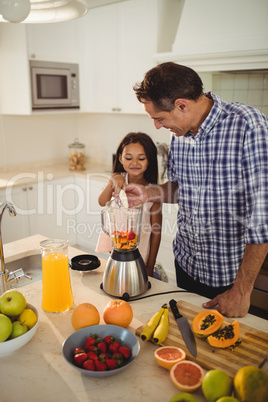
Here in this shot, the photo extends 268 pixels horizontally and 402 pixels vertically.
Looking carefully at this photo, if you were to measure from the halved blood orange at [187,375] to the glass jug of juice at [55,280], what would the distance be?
18.6 inches

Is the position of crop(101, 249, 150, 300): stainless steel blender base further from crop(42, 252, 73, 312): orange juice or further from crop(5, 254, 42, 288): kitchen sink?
crop(5, 254, 42, 288): kitchen sink

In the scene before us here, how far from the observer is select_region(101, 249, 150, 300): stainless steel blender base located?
131cm

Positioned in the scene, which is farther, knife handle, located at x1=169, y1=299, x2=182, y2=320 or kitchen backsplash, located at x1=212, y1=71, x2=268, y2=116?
kitchen backsplash, located at x1=212, y1=71, x2=268, y2=116

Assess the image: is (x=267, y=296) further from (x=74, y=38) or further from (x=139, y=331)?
(x=74, y=38)

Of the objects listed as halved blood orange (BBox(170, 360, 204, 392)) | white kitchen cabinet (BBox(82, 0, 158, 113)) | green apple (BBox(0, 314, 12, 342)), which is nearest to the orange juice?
green apple (BBox(0, 314, 12, 342))

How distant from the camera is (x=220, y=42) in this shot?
250cm

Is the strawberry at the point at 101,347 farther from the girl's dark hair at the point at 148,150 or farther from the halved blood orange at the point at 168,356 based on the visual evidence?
the girl's dark hair at the point at 148,150

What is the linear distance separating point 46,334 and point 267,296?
167 centimetres

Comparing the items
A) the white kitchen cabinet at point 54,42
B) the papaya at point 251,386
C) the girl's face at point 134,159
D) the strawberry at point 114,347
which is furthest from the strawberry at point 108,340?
the white kitchen cabinet at point 54,42

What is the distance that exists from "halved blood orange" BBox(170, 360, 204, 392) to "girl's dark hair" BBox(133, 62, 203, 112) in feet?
3.03

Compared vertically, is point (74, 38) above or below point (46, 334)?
above

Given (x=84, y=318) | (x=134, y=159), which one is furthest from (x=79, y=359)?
(x=134, y=159)

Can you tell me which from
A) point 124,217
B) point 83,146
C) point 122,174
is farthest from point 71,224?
point 124,217

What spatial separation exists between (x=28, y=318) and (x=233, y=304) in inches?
25.8
